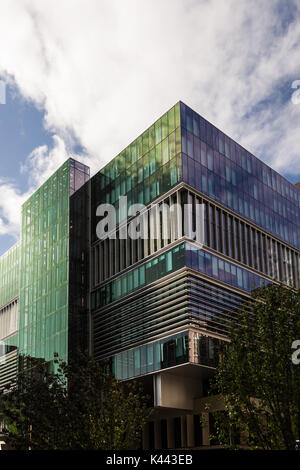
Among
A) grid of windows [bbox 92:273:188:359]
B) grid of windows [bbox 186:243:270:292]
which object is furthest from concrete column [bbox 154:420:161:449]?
grid of windows [bbox 186:243:270:292]

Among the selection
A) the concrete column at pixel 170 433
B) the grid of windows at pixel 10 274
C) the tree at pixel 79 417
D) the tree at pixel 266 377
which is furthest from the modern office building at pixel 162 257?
the tree at pixel 266 377

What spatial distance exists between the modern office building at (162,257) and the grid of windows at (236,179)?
16cm

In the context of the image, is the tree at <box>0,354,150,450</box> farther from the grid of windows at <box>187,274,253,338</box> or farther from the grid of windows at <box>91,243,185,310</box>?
the grid of windows at <box>91,243,185,310</box>

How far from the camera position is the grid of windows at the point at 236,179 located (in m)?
61.8

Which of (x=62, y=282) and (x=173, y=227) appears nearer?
(x=173, y=227)

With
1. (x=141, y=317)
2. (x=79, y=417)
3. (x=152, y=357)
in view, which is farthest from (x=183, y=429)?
(x=79, y=417)

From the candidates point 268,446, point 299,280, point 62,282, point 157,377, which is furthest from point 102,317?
point 268,446

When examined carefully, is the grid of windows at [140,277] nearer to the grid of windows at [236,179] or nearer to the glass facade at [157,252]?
the glass facade at [157,252]

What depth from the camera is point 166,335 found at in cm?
5588

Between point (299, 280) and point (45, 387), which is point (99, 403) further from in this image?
Answer: point (299, 280)

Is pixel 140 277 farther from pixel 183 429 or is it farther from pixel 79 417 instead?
pixel 79 417

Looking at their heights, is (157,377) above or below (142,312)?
below
